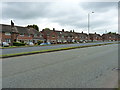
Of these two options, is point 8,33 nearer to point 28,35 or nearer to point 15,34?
point 15,34

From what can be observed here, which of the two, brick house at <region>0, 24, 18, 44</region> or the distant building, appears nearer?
brick house at <region>0, 24, 18, 44</region>

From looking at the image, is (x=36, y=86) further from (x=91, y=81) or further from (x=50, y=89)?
(x=91, y=81)

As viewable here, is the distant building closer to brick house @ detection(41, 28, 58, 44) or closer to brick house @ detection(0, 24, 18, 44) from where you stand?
brick house @ detection(0, 24, 18, 44)

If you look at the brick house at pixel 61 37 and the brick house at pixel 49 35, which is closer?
the brick house at pixel 49 35

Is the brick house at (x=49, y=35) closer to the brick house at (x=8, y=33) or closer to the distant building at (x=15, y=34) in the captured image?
the distant building at (x=15, y=34)

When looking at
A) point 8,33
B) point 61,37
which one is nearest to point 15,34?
point 8,33

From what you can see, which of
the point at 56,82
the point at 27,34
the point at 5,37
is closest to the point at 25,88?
the point at 56,82

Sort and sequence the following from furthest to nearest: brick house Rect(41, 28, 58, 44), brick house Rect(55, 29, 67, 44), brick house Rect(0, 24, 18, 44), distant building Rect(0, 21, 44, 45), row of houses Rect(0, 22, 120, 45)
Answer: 1. brick house Rect(55, 29, 67, 44)
2. brick house Rect(41, 28, 58, 44)
3. row of houses Rect(0, 22, 120, 45)
4. distant building Rect(0, 21, 44, 45)
5. brick house Rect(0, 24, 18, 44)

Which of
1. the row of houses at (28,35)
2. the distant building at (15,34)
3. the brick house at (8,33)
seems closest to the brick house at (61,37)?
the row of houses at (28,35)

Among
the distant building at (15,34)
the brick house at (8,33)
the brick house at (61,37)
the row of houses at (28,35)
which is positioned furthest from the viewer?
the brick house at (61,37)

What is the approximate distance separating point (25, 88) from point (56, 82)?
46.3 inches

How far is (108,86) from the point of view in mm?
3881

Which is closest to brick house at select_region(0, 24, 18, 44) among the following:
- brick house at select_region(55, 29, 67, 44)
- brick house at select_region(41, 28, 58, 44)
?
brick house at select_region(41, 28, 58, 44)

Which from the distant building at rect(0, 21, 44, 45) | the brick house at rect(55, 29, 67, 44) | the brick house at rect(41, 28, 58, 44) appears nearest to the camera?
the distant building at rect(0, 21, 44, 45)
